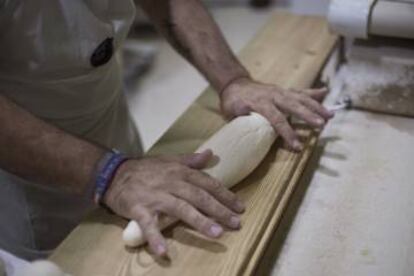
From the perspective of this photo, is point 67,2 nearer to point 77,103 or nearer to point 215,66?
point 77,103

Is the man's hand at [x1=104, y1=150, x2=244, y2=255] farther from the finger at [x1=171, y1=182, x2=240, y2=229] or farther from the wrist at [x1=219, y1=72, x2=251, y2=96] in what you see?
the wrist at [x1=219, y1=72, x2=251, y2=96]

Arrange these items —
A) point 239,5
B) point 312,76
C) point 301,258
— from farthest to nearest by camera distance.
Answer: point 239,5
point 312,76
point 301,258

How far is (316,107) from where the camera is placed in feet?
3.28

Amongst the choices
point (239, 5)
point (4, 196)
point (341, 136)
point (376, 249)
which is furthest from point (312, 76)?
point (239, 5)

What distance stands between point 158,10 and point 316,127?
409 mm

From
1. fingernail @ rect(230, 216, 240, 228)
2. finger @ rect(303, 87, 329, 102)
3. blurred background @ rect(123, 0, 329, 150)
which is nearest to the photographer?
fingernail @ rect(230, 216, 240, 228)

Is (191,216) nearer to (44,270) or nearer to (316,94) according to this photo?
(44,270)

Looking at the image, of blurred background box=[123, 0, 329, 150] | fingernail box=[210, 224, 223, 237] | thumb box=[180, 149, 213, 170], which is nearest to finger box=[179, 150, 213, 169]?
thumb box=[180, 149, 213, 170]

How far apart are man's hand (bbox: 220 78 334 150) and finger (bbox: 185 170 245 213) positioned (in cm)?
18

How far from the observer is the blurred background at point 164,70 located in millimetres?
2559

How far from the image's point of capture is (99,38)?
974 millimetres

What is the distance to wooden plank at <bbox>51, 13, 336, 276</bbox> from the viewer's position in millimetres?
751

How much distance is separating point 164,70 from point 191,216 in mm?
2190

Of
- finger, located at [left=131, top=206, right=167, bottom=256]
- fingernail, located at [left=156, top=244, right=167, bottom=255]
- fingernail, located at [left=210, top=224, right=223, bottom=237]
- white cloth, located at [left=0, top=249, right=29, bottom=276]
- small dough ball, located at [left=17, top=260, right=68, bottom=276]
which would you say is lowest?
white cloth, located at [left=0, top=249, right=29, bottom=276]
